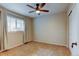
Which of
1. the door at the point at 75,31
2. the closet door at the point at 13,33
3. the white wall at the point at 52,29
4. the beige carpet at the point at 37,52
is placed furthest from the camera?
the white wall at the point at 52,29

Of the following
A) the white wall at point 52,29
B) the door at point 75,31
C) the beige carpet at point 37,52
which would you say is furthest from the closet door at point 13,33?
the door at point 75,31

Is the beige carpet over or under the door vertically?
under

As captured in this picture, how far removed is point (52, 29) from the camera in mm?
4328

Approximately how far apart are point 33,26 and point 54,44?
1.57 metres

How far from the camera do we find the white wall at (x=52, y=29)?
4.05 meters

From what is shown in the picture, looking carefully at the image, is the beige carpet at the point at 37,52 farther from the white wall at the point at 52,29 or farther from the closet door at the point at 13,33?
the white wall at the point at 52,29

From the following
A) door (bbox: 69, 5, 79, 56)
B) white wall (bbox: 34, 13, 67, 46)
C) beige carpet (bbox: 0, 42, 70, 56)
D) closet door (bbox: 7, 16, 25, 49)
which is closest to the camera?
door (bbox: 69, 5, 79, 56)

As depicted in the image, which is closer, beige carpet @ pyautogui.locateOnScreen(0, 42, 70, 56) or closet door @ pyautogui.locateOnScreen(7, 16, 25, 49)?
beige carpet @ pyautogui.locateOnScreen(0, 42, 70, 56)

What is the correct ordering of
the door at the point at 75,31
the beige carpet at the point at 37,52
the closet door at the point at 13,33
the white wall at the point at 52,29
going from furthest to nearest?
the white wall at the point at 52,29 → the closet door at the point at 13,33 → the beige carpet at the point at 37,52 → the door at the point at 75,31

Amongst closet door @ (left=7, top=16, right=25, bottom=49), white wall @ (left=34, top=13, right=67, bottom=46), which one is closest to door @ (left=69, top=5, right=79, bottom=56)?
white wall @ (left=34, top=13, right=67, bottom=46)

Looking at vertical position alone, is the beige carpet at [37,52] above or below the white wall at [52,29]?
below

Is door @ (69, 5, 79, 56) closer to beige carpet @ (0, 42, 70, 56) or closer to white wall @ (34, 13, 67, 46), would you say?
beige carpet @ (0, 42, 70, 56)

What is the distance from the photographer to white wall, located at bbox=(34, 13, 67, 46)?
13.3ft

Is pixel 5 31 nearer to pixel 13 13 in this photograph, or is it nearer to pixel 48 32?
pixel 13 13
